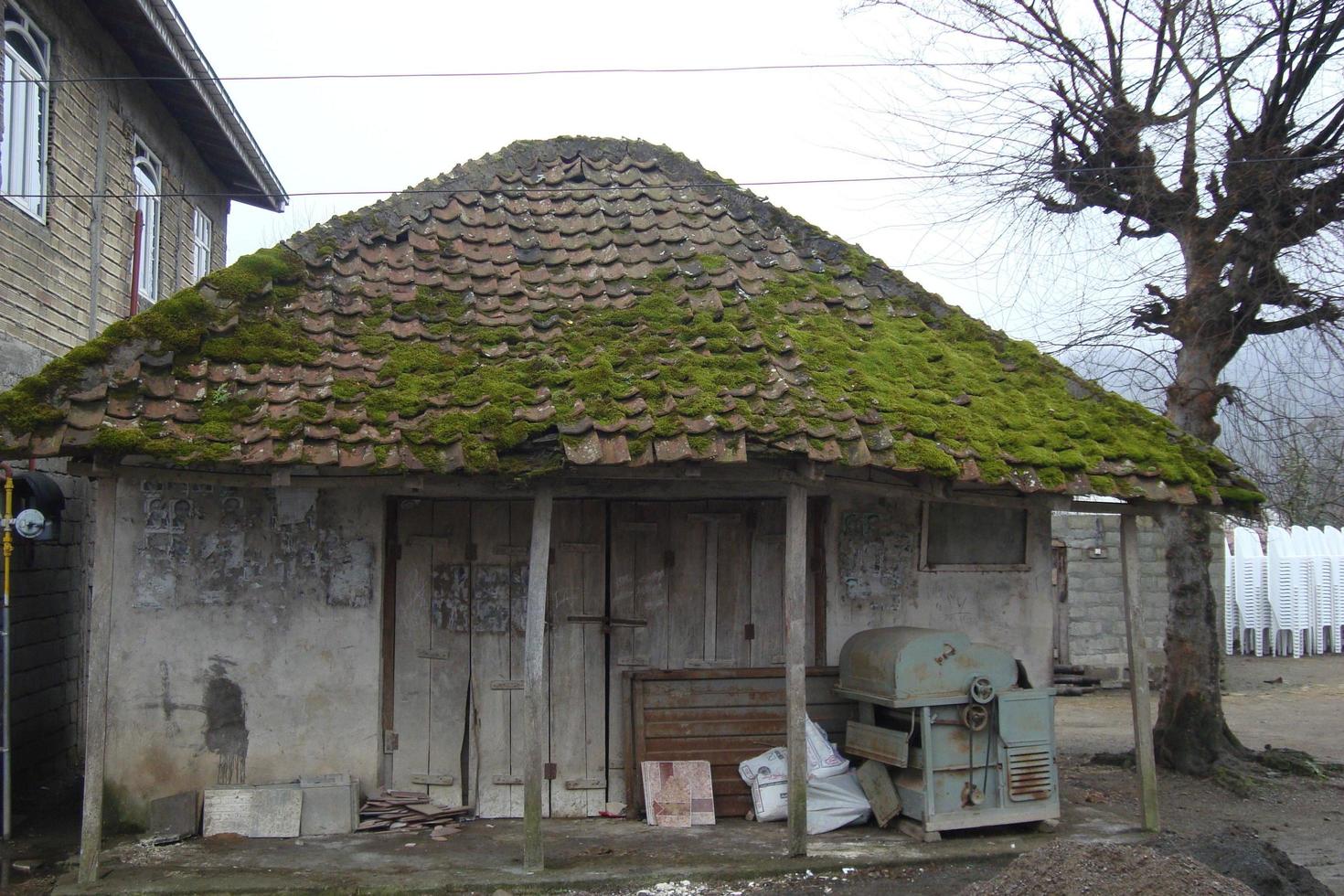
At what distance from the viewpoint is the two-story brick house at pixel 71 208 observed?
9.25 m

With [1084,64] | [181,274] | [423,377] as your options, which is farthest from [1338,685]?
[181,274]

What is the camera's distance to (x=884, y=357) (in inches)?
324

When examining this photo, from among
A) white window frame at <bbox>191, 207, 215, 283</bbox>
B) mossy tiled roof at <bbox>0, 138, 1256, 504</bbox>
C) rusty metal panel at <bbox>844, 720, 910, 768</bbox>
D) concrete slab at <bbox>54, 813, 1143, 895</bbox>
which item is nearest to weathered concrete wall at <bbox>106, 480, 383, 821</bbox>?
concrete slab at <bbox>54, 813, 1143, 895</bbox>

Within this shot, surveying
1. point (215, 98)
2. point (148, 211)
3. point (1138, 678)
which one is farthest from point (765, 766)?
point (215, 98)

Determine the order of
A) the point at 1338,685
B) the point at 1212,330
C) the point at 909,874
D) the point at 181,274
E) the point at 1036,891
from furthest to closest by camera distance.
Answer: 1. the point at 1338,685
2. the point at 181,274
3. the point at 1212,330
4. the point at 909,874
5. the point at 1036,891

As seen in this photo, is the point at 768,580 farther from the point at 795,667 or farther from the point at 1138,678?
the point at 1138,678

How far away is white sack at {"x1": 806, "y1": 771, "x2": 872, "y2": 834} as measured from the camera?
7793 millimetres

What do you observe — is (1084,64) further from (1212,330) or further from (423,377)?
(423,377)

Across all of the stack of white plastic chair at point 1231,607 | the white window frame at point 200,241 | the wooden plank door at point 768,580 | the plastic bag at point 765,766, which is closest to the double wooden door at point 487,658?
the plastic bag at point 765,766

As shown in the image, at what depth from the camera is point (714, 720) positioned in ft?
27.0

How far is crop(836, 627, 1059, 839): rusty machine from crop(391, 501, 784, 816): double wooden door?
1.16m

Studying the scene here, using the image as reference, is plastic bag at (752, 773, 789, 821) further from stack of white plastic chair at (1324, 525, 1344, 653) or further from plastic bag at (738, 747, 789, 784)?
stack of white plastic chair at (1324, 525, 1344, 653)

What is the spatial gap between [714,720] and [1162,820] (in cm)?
370

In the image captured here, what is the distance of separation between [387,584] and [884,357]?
154 inches
